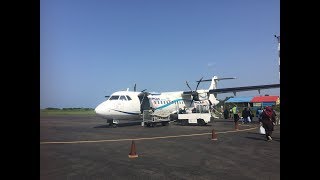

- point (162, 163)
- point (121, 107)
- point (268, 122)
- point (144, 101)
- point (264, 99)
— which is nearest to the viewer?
point (162, 163)

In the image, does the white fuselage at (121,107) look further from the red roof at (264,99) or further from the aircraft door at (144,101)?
the red roof at (264,99)

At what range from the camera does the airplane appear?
1009 inches

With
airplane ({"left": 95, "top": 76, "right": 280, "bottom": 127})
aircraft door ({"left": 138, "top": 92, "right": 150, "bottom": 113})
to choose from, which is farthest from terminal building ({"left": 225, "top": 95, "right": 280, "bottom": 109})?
aircraft door ({"left": 138, "top": 92, "right": 150, "bottom": 113})

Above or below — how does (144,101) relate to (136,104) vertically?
above

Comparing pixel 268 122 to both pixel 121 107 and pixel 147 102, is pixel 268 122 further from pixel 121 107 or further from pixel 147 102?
pixel 147 102

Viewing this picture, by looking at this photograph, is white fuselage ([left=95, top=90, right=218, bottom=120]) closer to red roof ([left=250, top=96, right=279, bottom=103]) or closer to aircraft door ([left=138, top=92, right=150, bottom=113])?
aircraft door ([left=138, top=92, right=150, bottom=113])

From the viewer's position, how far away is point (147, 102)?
96.8ft

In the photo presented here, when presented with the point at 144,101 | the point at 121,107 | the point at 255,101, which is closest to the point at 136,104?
the point at 144,101

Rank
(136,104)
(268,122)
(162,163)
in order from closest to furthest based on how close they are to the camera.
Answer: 1. (162,163)
2. (268,122)
3. (136,104)
